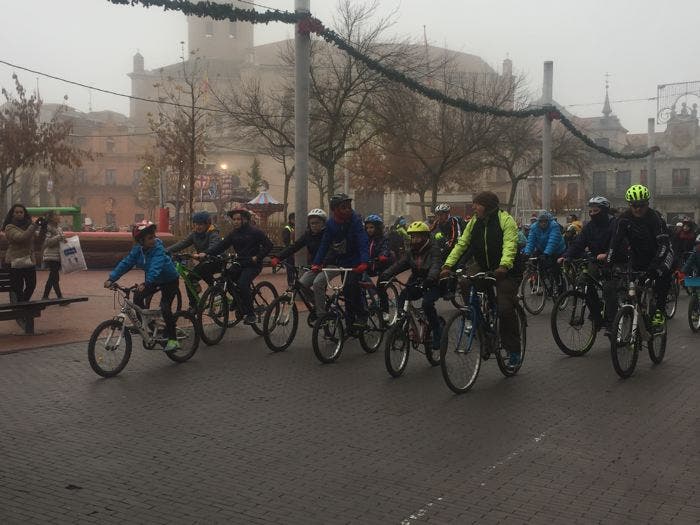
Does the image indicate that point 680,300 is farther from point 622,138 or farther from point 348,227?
point 622,138

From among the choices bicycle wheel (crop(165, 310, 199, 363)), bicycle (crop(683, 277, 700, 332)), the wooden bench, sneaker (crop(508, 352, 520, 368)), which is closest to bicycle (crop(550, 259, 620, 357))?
sneaker (crop(508, 352, 520, 368))

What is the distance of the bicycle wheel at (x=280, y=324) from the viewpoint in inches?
395

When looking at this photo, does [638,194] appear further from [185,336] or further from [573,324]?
[185,336]

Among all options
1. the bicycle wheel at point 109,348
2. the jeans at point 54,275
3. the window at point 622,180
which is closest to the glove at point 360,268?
the bicycle wheel at point 109,348

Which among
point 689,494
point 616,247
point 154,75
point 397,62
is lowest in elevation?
point 689,494

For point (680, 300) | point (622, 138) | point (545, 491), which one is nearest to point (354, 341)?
point (545, 491)

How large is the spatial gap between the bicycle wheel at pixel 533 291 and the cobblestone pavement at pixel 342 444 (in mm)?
5433

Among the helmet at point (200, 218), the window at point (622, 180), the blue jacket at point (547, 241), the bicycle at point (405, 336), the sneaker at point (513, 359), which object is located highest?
the window at point (622, 180)

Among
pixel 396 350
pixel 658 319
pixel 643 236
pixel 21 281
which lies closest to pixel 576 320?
pixel 658 319

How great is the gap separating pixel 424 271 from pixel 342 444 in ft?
11.1

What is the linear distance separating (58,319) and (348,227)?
18.5 feet

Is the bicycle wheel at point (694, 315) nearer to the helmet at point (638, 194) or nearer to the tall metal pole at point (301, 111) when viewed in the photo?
the helmet at point (638, 194)

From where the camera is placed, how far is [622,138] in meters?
95.8

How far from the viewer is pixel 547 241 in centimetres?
1537
